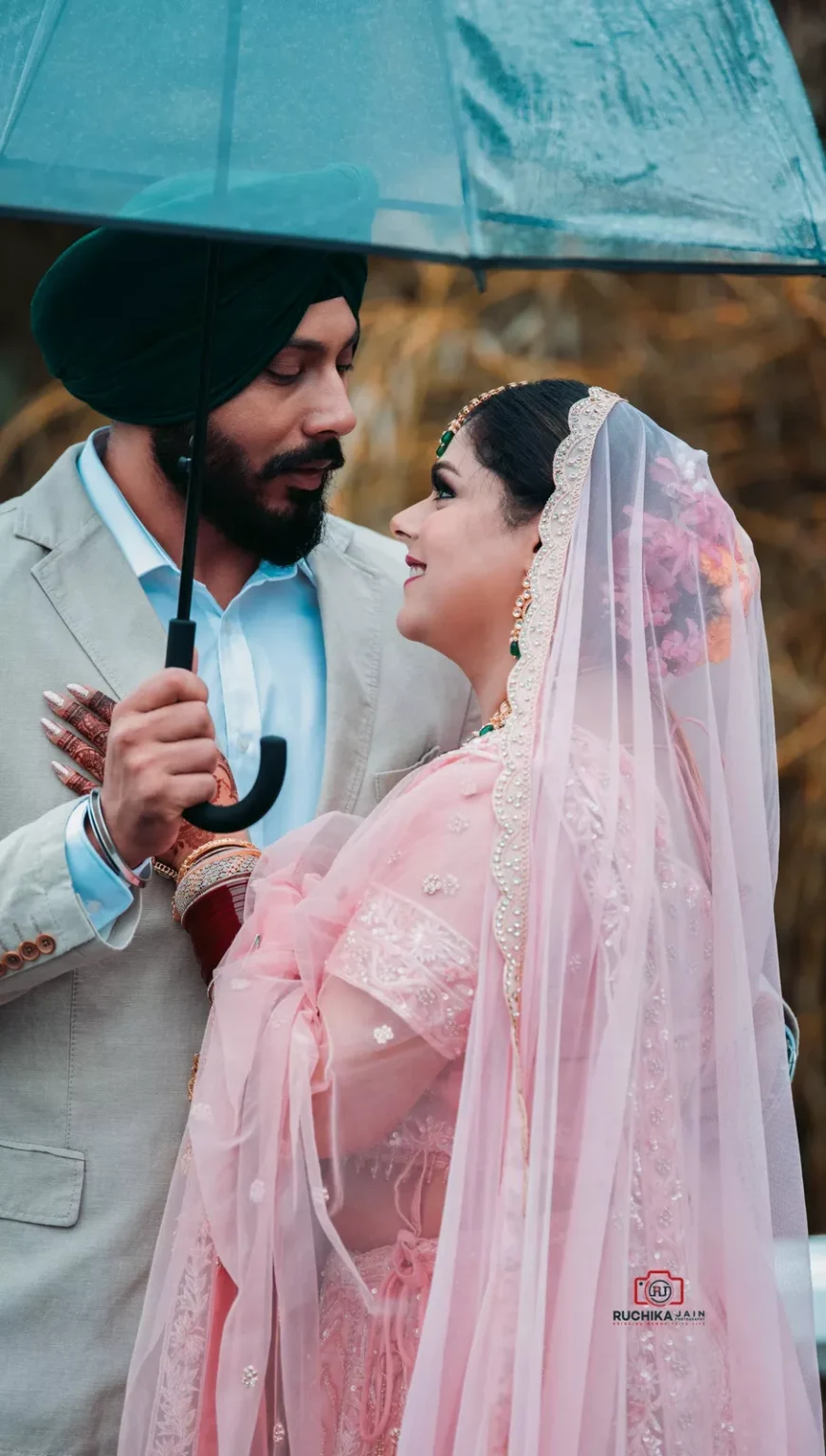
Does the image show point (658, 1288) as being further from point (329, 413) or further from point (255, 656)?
point (329, 413)

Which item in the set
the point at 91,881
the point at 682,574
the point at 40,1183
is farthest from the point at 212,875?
the point at 682,574

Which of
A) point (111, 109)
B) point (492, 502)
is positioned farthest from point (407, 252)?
point (492, 502)

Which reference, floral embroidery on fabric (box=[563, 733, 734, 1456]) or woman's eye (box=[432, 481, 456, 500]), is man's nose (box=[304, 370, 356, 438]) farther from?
floral embroidery on fabric (box=[563, 733, 734, 1456])

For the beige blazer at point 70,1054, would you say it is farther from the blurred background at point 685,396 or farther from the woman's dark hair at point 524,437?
the blurred background at point 685,396

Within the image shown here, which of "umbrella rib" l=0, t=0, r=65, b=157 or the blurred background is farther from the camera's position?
the blurred background

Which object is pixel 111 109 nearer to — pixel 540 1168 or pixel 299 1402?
pixel 540 1168

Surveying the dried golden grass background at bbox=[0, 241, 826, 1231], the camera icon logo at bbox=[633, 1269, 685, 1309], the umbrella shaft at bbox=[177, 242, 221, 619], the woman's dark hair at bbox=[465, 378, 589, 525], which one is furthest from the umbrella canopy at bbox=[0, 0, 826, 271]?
the dried golden grass background at bbox=[0, 241, 826, 1231]

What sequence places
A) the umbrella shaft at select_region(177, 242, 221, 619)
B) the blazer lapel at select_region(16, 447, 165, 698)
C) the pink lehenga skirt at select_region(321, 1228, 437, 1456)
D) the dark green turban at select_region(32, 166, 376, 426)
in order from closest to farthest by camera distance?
the umbrella shaft at select_region(177, 242, 221, 619)
the pink lehenga skirt at select_region(321, 1228, 437, 1456)
the blazer lapel at select_region(16, 447, 165, 698)
the dark green turban at select_region(32, 166, 376, 426)

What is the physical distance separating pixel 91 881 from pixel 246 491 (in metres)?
0.73

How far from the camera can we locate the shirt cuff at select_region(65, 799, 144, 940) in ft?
6.19

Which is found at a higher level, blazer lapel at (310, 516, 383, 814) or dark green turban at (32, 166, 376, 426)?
dark green turban at (32, 166, 376, 426)

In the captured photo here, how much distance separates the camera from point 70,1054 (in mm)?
2039

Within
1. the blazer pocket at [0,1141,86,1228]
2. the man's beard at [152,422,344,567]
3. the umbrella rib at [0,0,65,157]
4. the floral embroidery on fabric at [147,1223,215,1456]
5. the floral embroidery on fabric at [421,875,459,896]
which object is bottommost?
the floral embroidery on fabric at [147,1223,215,1456]

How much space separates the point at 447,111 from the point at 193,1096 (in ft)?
3.64
